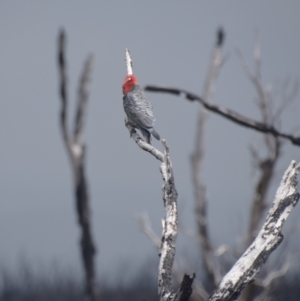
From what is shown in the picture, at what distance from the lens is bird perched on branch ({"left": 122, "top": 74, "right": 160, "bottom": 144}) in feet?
14.9

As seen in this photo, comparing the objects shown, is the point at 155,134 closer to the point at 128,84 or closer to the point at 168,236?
the point at 128,84

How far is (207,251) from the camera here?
36.6ft

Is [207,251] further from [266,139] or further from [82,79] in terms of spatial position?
[82,79]

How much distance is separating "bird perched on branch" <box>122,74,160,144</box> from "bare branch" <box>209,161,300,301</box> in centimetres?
145

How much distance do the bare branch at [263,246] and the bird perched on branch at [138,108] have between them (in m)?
1.45

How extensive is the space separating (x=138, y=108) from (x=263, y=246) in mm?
2036

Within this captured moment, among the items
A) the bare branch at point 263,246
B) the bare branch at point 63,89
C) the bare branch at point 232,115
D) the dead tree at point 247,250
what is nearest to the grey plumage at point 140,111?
the bare branch at point 232,115

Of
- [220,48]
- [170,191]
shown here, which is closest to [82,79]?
[220,48]

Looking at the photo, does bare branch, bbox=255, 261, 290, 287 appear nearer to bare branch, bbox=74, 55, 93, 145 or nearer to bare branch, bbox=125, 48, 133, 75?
bare branch, bbox=74, 55, 93, 145

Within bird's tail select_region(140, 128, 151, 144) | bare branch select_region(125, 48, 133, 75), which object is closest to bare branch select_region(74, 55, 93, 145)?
bird's tail select_region(140, 128, 151, 144)

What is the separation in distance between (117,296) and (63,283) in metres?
1.43

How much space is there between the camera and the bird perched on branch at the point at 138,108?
4.54 m

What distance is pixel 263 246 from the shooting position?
3049mm

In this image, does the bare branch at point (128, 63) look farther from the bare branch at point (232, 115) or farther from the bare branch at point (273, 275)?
the bare branch at point (273, 275)
